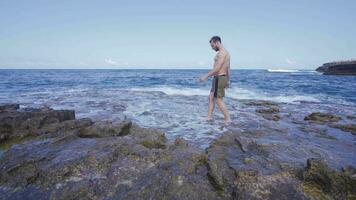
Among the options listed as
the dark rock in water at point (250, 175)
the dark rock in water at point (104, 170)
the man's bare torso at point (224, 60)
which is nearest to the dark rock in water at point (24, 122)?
the dark rock in water at point (104, 170)

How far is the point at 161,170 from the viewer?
2.76m

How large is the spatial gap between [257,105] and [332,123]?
11.5 ft

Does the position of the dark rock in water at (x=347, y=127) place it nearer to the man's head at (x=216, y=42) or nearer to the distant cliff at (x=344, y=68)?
the man's head at (x=216, y=42)

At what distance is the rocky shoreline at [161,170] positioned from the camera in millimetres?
2367

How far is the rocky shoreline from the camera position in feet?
7.77

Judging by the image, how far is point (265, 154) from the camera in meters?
3.35

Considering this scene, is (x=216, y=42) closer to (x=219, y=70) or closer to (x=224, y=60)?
(x=224, y=60)

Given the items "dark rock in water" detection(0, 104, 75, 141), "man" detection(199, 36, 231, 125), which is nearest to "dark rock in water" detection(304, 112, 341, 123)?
"man" detection(199, 36, 231, 125)

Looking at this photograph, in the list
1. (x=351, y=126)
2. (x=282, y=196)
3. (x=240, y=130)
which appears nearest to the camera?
(x=282, y=196)

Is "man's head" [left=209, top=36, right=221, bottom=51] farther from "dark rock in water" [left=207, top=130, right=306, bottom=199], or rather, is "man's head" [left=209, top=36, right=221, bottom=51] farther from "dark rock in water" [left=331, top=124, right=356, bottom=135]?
"dark rock in water" [left=331, top=124, right=356, bottom=135]

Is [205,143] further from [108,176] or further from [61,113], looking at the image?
[61,113]

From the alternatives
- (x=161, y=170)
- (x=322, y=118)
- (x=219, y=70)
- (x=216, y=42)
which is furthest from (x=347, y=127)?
(x=161, y=170)

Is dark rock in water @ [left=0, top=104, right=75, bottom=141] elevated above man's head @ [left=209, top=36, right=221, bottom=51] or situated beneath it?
situated beneath

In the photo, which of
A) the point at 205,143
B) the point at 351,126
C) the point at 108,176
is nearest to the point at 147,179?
the point at 108,176
